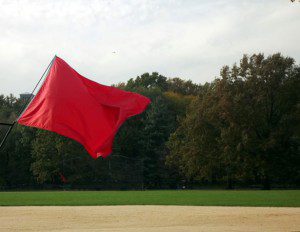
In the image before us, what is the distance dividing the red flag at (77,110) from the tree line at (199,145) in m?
45.8

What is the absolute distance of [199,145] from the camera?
212 ft

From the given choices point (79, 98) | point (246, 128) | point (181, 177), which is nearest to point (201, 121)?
point (246, 128)

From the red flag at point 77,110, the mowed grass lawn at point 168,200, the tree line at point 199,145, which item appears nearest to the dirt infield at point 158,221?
the red flag at point 77,110

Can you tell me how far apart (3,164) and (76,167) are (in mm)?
10693

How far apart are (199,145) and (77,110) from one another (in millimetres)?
52117

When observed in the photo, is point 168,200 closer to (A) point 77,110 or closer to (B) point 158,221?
(B) point 158,221

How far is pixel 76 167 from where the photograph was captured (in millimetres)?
72875

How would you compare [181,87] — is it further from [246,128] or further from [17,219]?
[17,219]

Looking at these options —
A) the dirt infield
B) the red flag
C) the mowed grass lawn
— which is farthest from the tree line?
the red flag

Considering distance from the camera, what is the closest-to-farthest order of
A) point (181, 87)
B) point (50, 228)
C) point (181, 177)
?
point (50, 228)
point (181, 177)
point (181, 87)

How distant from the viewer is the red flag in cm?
1273

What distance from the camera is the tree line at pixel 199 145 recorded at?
60.6 m

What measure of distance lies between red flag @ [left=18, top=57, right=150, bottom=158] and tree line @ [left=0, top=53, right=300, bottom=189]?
45.8 meters

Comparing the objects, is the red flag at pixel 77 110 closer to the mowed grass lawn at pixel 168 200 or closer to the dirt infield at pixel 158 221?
the dirt infield at pixel 158 221
